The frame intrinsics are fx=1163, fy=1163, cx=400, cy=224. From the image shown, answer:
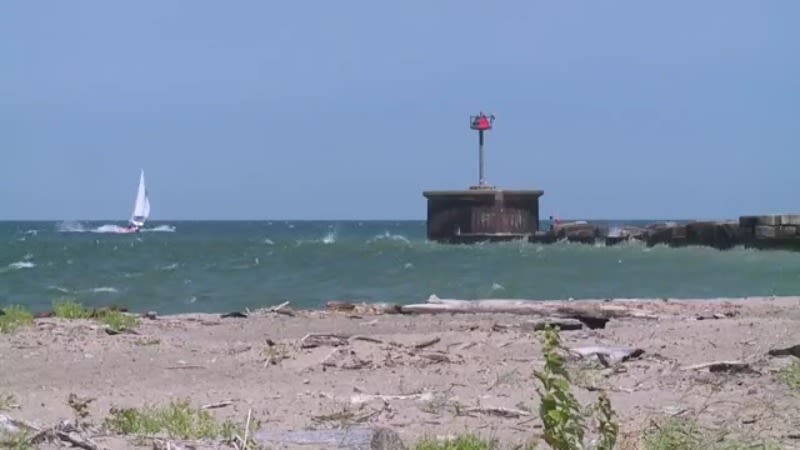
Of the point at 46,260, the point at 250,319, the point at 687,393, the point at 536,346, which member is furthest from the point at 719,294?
the point at 46,260

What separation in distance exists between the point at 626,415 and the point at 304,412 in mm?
2147

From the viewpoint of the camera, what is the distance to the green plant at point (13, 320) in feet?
41.5

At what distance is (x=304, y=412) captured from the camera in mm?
7891

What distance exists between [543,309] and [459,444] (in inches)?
364

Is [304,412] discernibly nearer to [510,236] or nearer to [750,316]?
[750,316]

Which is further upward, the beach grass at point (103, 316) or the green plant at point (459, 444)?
the green plant at point (459, 444)

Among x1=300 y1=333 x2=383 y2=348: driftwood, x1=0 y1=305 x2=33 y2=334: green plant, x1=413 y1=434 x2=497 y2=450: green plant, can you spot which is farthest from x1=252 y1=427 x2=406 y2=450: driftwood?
x1=0 y1=305 x2=33 y2=334: green plant

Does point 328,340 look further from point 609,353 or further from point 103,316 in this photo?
point 103,316

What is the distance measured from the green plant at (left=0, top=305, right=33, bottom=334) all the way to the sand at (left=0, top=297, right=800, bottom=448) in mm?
167

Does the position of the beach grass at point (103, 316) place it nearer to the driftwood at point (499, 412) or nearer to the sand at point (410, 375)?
the sand at point (410, 375)

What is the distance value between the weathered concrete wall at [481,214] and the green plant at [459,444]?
5024cm

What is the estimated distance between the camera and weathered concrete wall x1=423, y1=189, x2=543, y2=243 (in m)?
57.3

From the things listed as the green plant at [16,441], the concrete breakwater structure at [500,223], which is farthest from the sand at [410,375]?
the concrete breakwater structure at [500,223]

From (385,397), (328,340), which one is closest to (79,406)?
(385,397)
